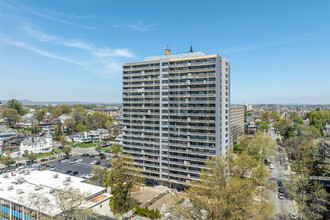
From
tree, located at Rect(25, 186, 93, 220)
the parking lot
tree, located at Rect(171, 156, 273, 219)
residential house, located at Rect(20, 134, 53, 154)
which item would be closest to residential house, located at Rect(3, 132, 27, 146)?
residential house, located at Rect(20, 134, 53, 154)

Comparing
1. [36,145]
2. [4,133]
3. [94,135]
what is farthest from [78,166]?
[4,133]

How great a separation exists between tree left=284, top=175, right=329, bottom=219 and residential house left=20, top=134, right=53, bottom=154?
343 ft

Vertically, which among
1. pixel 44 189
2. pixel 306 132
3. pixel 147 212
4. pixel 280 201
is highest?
pixel 306 132

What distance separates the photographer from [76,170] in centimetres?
7469

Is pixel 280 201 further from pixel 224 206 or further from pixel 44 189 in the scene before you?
pixel 44 189

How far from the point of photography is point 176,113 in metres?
56.9

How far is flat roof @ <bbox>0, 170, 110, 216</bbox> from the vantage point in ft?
114

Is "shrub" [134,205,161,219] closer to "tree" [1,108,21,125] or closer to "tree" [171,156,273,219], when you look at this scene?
"tree" [171,156,273,219]

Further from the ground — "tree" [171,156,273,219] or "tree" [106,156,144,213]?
"tree" [171,156,273,219]

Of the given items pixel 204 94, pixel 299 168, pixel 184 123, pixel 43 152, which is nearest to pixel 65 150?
pixel 43 152

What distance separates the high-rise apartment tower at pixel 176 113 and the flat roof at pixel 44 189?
21.3 metres

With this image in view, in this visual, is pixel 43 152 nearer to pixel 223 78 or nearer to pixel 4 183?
pixel 4 183

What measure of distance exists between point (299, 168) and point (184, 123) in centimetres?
3426

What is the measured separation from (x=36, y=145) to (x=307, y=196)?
109678 millimetres
